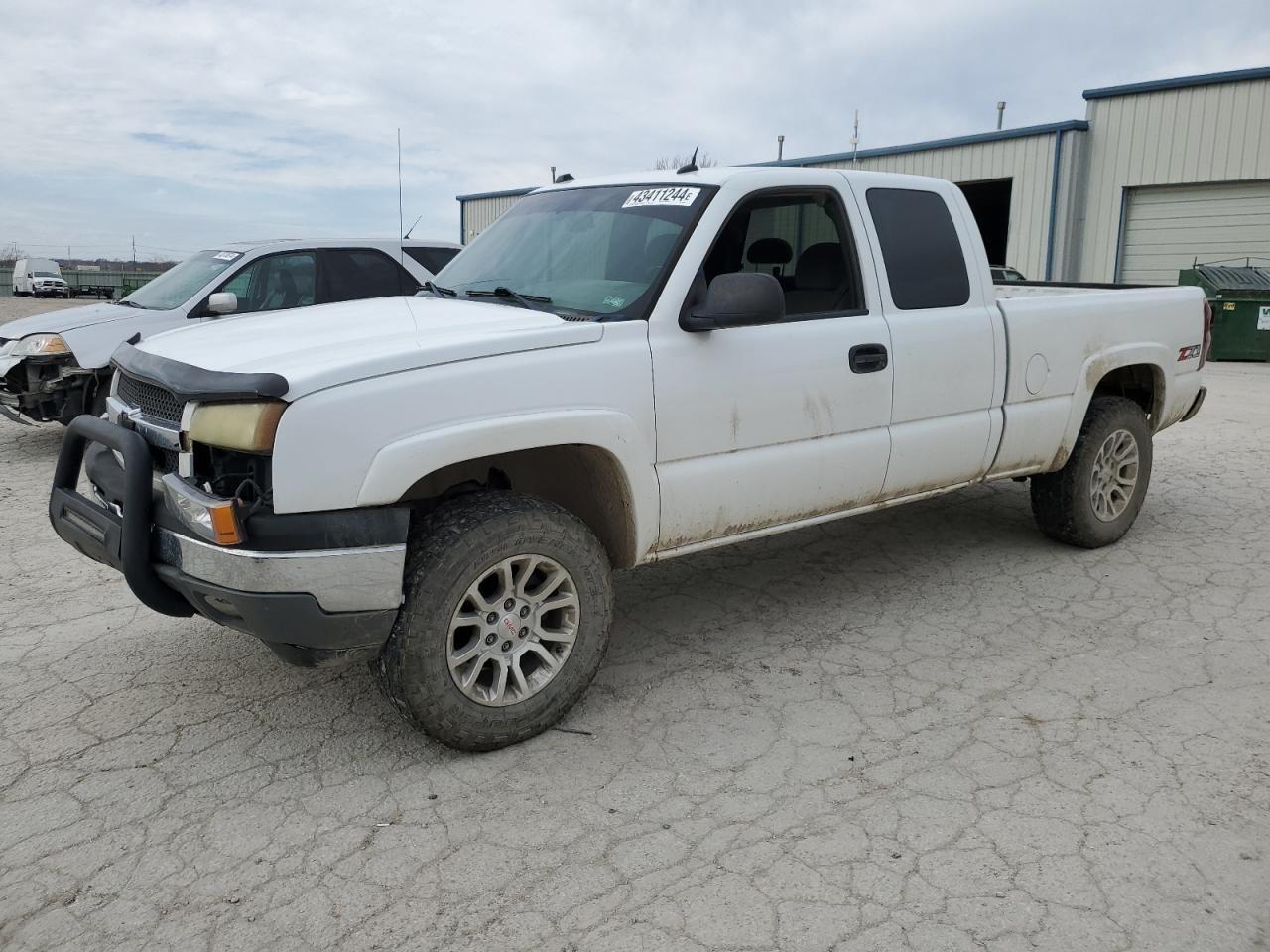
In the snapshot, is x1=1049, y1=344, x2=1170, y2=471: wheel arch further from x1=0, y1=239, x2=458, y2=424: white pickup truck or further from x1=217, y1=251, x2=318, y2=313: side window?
x1=217, y1=251, x2=318, y2=313: side window

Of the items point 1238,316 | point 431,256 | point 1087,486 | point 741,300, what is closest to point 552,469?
point 741,300

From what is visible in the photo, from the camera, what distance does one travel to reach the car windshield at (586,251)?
3.89m

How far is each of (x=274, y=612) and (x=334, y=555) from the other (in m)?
0.24

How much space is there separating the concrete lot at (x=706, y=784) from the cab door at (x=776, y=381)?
712 mm

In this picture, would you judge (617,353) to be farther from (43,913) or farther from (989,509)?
(989,509)

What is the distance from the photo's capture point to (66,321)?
8.20 meters

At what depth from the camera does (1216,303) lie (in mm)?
16469

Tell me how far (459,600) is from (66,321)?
6535 millimetres

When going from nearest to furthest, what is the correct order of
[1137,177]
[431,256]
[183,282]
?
1. [183,282]
2. [431,256]
3. [1137,177]

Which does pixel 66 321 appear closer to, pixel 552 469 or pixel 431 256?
pixel 431 256

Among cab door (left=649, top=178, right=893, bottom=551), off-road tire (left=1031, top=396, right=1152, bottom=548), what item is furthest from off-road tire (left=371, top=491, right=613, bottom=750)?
off-road tire (left=1031, top=396, right=1152, bottom=548)

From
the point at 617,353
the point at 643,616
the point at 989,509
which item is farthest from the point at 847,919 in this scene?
the point at 989,509

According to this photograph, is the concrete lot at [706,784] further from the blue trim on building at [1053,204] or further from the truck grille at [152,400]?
the blue trim on building at [1053,204]

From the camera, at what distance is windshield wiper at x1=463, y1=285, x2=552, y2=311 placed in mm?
3967
